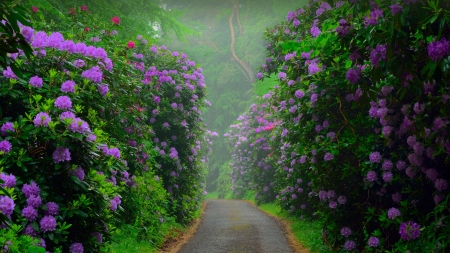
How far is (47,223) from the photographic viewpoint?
3.87m

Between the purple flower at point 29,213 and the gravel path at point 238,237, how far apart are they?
A: 4.87 metres

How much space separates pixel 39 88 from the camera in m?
4.59

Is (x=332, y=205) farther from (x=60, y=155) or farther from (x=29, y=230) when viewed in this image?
(x=29, y=230)

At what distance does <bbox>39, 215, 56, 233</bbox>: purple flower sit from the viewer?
3850 mm

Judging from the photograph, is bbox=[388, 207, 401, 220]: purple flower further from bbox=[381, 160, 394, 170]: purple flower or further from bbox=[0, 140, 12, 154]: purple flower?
bbox=[0, 140, 12, 154]: purple flower

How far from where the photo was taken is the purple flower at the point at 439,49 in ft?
11.2

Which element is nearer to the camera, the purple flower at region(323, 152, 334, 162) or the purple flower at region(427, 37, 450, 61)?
the purple flower at region(427, 37, 450, 61)

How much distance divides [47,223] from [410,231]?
4035mm

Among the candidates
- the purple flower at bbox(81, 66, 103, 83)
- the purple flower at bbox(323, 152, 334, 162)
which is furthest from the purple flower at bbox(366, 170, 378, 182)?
the purple flower at bbox(81, 66, 103, 83)

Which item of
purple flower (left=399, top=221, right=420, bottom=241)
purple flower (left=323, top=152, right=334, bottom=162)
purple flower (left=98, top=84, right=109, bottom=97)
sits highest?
purple flower (left=98, top=84, right=109, bottom=97)

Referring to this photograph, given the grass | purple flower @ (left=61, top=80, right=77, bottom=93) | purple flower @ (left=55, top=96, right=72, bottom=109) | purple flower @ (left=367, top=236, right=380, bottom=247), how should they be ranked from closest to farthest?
purple flower @ (left=55, top=96, right=72, bottom=109) < purple flower @ (left=61, top=80, right=77, bottom=93) < purple flower @ (left=367, top=236, right=380, bottom=247) < the grass

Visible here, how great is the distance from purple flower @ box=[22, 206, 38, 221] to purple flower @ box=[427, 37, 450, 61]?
3.66 meters

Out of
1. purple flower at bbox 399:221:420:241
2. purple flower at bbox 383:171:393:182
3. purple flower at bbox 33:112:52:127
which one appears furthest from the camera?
purple flower at bbox 383:171:393:182

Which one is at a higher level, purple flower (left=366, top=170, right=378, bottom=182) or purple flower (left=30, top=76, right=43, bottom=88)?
purple flower (left=30, top=76, right=43, bottom=88)
